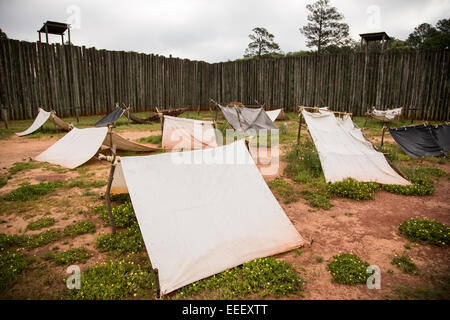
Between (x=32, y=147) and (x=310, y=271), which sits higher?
(x=32, y=147)

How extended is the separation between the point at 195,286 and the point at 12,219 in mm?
2863

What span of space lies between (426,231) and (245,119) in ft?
20.6

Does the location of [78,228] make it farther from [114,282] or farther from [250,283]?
[250,283]

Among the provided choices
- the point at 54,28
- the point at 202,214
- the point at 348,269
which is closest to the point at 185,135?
the point at 202,214

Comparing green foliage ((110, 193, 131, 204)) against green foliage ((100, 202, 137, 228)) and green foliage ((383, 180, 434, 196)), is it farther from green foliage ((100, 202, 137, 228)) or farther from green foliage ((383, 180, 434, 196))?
green foliage ((383, 180, 434, 196))

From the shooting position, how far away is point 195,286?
8.09ft

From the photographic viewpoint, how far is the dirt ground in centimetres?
259

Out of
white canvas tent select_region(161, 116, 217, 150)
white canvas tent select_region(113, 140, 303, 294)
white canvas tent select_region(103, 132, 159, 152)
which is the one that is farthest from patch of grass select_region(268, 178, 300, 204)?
white canvas tent select_region(103, 132, 159, 152)

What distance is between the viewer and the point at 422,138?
275 inches

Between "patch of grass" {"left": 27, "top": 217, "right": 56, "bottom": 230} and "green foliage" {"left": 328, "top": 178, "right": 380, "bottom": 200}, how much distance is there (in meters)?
4.20

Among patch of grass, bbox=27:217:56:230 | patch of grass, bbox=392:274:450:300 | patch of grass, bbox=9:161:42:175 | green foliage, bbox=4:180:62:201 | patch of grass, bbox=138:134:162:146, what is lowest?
patch of grass, bbox=392:274:450:300

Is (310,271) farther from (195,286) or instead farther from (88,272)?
(88,272)

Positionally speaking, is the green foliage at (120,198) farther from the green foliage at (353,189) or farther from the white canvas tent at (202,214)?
the green foliage at (353,189)
